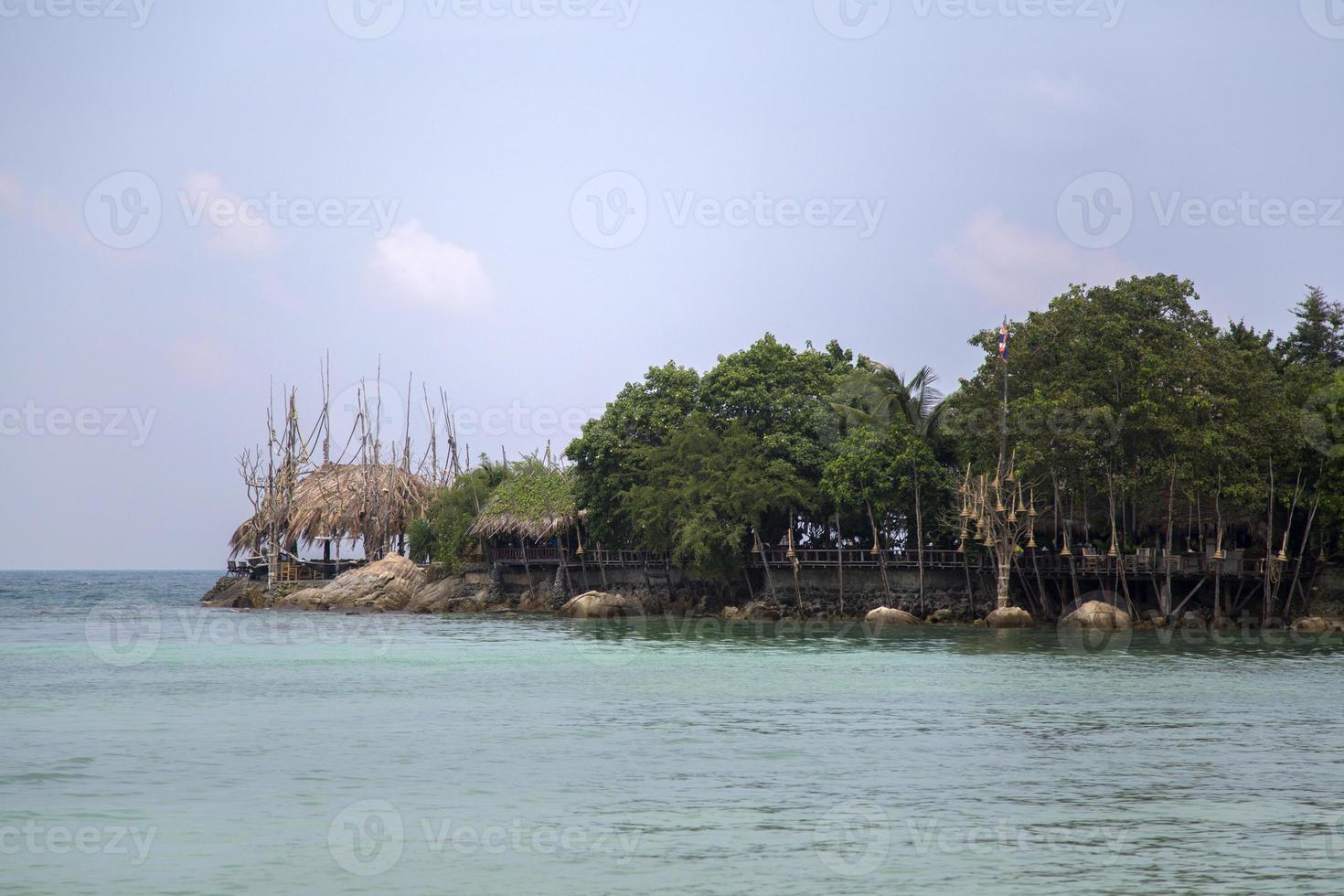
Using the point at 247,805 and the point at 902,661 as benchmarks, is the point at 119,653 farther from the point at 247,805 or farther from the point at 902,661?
the point at 247,805

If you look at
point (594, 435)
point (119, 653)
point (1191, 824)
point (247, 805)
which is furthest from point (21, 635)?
point (1191, 824)

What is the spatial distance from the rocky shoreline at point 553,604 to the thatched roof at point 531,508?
308 centimetres

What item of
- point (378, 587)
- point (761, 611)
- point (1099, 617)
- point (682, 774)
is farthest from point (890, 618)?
point (682, 774)

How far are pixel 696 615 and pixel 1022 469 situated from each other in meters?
17.1

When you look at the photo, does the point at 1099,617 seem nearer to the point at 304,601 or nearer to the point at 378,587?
the point at 378,587

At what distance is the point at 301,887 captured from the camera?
1336 cm

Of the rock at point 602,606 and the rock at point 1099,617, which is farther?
the rock at point 602,606

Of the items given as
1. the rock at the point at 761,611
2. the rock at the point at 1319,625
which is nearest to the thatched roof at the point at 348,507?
the rock at the point at 761,611

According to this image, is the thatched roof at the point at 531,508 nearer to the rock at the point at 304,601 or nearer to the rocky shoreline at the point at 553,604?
the rocky shoreline at the point at 553,604

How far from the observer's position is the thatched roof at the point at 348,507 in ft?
240

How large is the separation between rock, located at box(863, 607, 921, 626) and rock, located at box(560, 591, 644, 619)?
11418 millimetres

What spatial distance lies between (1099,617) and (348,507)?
1630 inches

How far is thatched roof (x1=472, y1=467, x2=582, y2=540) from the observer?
61.2 m

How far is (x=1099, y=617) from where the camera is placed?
45.2 m
